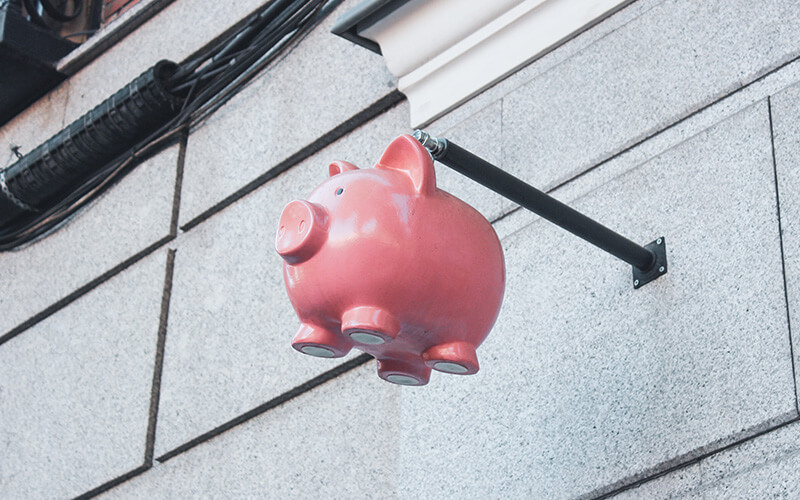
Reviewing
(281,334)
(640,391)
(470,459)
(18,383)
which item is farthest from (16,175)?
(640,391)

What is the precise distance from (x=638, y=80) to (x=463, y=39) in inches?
22.2

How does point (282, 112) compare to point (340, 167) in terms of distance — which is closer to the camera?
point (340, 167)

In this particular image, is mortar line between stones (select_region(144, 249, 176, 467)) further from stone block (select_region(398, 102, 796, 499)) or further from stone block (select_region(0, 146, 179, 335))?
stone block (select_region(398, 102, 796, 499))

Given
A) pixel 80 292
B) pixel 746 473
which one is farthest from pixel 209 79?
pixel 746 473

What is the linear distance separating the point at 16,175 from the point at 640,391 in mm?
2896

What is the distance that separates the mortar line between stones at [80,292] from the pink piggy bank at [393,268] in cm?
203

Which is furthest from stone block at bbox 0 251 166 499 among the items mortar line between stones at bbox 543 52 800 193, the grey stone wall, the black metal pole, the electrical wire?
the black metal pole

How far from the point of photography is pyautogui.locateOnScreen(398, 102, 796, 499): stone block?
2146mm

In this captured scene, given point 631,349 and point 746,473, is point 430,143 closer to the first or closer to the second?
point 631,349

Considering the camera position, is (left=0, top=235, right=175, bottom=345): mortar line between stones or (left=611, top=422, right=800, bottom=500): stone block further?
(left=0, top=235, right=175, bottom=345): mortar line between stones

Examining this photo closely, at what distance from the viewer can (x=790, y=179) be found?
221 cm

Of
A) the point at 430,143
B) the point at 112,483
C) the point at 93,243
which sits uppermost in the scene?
the point at 430,143

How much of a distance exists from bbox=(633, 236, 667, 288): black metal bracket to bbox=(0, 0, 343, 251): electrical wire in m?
1.64

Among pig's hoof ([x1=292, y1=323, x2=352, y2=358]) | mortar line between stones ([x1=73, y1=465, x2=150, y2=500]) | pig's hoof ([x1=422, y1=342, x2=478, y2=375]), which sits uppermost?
pig's hoof ([x1=292, y1=323, x2=352, y2=358])
